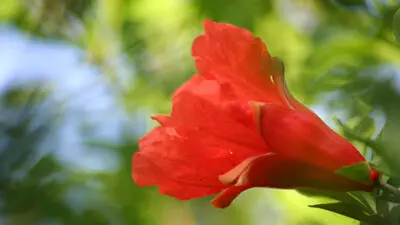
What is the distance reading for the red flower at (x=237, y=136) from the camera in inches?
11.8

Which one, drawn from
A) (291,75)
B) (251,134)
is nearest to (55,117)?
(291,75)

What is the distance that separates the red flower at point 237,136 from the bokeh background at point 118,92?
36 cm

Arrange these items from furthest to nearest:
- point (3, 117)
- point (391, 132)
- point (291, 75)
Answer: point (3, 117)
point (291, 75)
point (391, 132)

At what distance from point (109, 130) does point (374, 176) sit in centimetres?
73

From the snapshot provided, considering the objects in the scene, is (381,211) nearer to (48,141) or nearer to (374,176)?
(374,176)

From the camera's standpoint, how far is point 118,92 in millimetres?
1017

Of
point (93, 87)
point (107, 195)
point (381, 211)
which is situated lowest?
point (107, 195)

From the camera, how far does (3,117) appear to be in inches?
36.6

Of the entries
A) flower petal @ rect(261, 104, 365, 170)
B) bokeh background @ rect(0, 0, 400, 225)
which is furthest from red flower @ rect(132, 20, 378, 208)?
bokeh background @ rect(0, 0, 400, 225)

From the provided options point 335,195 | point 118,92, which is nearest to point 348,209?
point 335,195

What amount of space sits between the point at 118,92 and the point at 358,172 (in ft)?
2.50

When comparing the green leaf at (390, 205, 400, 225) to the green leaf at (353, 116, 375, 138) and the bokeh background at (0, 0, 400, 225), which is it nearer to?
the green leaf at (353, 116, 375, 138)

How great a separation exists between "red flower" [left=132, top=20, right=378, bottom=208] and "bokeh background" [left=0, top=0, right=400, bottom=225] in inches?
14.1

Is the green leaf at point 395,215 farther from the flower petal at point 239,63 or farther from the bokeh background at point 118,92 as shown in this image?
the bokeh background at point 118,92
